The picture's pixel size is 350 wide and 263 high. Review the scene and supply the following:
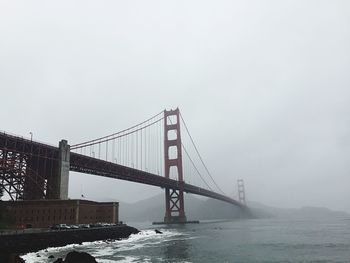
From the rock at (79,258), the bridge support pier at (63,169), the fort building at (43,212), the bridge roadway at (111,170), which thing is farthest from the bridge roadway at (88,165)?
the rock at (79,258)

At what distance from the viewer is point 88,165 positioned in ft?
253

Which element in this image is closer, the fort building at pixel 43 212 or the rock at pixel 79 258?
the rock at pixel 79 258

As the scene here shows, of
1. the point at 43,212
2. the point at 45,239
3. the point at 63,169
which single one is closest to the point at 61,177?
the point at 63,169

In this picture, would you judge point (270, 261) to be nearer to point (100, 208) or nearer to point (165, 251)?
point (165, 251)

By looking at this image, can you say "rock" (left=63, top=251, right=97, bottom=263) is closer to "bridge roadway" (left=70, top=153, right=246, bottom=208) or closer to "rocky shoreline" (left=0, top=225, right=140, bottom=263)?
"rocky shoreline" (left=0, top=225, right=140, bottom=263)

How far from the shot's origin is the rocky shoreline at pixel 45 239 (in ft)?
116

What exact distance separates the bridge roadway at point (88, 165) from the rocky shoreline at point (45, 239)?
18580 millimetres

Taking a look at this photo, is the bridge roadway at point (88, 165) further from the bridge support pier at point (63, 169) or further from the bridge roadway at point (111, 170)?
the bridge support pier at point (63, 169)

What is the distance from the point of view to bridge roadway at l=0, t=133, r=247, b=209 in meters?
59.7

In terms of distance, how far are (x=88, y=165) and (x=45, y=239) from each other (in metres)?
35.6

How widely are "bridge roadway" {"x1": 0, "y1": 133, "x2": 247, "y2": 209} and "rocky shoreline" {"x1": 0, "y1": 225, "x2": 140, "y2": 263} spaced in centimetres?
1858

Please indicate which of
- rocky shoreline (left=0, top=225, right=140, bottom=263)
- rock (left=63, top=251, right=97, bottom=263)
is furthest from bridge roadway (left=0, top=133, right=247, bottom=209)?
rock (left=63, top=251, right=97, bottom=263)

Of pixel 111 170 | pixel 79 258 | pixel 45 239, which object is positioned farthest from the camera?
pixel 111 170

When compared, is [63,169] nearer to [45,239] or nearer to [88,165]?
[88,165]
